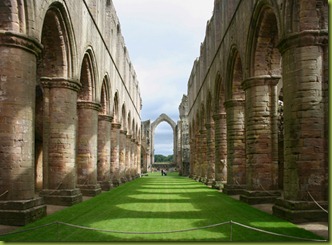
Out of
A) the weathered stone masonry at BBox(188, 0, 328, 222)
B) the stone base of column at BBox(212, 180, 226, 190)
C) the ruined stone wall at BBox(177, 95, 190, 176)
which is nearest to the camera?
the weathered stone masonry at BBox(188, 0, 328, 222)

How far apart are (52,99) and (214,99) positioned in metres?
11.1

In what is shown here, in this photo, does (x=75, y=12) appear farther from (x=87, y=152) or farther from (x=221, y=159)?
(x=221, y=159)

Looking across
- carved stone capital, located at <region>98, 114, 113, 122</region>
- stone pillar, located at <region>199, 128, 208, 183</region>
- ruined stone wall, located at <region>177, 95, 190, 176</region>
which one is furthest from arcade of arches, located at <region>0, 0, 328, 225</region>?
ruined stone wall, located at <region>177, 95, 190, 176</region>

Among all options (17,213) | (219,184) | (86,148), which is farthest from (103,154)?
(17,213)

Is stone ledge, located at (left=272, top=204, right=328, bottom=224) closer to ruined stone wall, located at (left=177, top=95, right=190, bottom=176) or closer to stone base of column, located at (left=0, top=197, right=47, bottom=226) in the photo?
stone base of column, located at (left=0, top=197, right=47, bottom=226)

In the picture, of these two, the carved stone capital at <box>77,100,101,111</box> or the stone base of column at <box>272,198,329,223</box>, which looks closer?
the stone base of column at <box>272,198,329,223</box>

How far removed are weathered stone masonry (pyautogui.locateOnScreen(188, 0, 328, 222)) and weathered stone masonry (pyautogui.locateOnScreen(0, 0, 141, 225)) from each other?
18.4 ft

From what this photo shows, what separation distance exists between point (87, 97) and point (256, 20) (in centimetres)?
751

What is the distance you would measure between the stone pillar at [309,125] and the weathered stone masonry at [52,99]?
585 centimetres

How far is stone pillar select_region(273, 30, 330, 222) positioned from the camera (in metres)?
8.98

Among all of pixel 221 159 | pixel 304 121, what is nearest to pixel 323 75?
pixel 304 121

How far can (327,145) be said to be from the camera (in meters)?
8.99

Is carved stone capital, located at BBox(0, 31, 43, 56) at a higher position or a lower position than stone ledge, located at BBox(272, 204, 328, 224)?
higher

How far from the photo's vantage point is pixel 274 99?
12.8 meters
